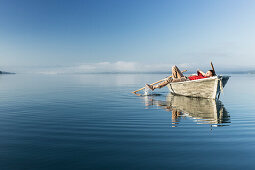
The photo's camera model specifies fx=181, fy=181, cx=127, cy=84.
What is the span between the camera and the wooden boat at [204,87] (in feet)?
49.7

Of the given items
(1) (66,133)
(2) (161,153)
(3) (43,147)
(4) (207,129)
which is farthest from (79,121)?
(4) (207,129)

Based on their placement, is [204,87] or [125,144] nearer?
[125,144]

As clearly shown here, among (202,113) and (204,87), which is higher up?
(204,87)

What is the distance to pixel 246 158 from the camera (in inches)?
189

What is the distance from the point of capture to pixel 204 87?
1628 centimetres

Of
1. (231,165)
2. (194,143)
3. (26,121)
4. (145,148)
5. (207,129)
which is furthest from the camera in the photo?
(26,121)

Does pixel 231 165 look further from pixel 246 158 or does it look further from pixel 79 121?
pixel 79 121

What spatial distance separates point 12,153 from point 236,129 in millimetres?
8100

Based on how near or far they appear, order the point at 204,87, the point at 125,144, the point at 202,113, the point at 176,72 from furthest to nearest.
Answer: the point at 176,72
the point at 204,87
the point at 202,113
the point at 125,144

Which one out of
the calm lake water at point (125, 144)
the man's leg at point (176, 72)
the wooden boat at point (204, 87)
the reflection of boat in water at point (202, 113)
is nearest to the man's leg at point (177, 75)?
the man's leg at point (176, 72)

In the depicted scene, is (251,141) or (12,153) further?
(251,141)

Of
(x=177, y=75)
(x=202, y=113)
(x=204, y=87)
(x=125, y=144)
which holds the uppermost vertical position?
(x=177, y=75)

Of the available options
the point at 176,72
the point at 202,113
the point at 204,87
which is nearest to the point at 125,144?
the point at 202,113

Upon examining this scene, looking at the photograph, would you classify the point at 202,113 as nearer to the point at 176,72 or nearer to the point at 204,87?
the point at 204,87
